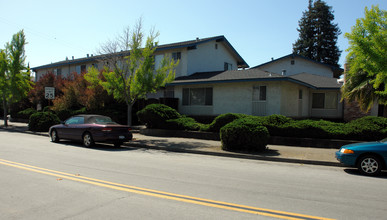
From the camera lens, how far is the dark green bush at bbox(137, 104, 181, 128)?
56.8 ft

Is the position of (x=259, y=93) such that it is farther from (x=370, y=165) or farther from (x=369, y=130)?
(x=370, y=165)

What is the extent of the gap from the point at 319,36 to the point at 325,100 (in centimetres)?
3805

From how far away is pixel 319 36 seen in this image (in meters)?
55.0

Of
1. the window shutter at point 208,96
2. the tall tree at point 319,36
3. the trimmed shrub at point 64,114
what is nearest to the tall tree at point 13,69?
the trimmed shrub at point 64,114

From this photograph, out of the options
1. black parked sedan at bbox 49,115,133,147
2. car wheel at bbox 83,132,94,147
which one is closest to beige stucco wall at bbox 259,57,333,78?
black parked sedan at bbox 49,115,133,147

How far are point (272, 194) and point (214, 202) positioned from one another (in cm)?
141

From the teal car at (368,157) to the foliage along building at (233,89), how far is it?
9074mm

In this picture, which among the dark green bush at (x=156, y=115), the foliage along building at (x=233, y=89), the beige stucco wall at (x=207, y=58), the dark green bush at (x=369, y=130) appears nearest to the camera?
the dark green bush at (x=369, y=130)

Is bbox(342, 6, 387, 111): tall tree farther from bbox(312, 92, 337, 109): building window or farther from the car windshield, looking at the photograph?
bbox(312, 92, 337, 109): building window

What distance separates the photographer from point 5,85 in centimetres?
2331

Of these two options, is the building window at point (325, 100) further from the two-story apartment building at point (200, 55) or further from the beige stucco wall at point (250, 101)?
the two-story apartment building at point (200, 55)

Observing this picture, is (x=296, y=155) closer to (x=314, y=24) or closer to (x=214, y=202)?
(x=214, y=202)

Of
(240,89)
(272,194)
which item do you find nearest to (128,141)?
(240,89)

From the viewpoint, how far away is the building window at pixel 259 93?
60.8ft
